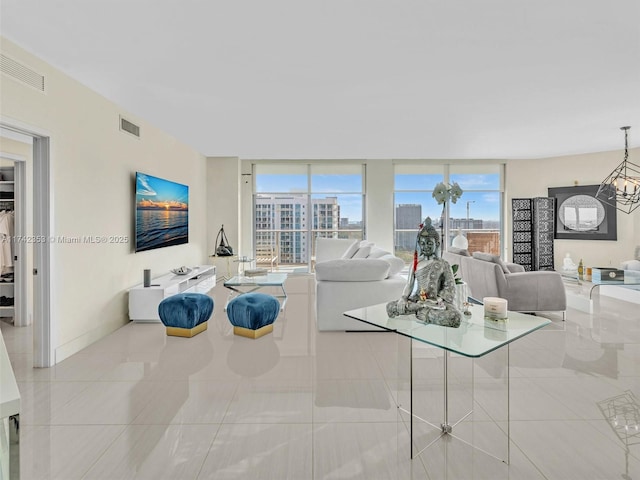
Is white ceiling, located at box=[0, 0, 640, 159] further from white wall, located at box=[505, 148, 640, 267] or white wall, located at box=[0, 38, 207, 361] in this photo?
white wall, located at box=[505, 148, 640, 267]

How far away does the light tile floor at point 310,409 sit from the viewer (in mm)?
1726

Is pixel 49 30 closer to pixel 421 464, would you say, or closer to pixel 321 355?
pixel 321 355

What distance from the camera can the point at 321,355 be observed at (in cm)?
316

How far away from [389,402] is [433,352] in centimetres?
117

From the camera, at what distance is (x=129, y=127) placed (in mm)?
4238

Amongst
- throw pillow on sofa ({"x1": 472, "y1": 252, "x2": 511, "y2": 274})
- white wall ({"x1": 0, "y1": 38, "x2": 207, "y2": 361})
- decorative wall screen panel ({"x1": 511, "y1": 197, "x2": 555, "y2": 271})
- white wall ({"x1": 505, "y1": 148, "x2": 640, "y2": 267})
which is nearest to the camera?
→ white wall ({"x1": 0, "y1": 38, "x2": 207, "y2": 361})

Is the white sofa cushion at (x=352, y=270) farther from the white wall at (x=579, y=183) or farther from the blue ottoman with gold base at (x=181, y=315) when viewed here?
the white wall at (x=579, y=183)

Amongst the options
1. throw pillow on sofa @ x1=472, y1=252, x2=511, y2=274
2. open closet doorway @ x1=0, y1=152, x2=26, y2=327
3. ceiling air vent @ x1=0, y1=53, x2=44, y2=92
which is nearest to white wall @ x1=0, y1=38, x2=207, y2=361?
ceiling air vent @ x1=0, y1=53, x2=44, y2=92

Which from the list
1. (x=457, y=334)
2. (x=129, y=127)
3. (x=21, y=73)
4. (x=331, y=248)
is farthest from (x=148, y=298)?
(x=457, y=334)

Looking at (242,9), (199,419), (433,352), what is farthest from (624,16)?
(199,419)

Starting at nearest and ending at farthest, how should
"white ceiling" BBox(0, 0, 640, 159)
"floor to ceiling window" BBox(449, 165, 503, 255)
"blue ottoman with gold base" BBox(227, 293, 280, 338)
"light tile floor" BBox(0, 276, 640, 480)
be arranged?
"light tile floor" BBox(0, 276, 640, 480) → "white ceiling" BBox(0, 0, 640, 159) → "blue ottoman with gold base" BBox(227, 293, 280, 338) → "floor to ceiling window" BBox(449, 165, 503, 255)

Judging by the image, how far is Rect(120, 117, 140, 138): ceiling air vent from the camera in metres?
4.09

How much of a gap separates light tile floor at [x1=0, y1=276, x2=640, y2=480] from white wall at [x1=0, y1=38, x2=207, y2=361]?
0.41 meters

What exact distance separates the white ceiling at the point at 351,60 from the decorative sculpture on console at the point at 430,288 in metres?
1.49
